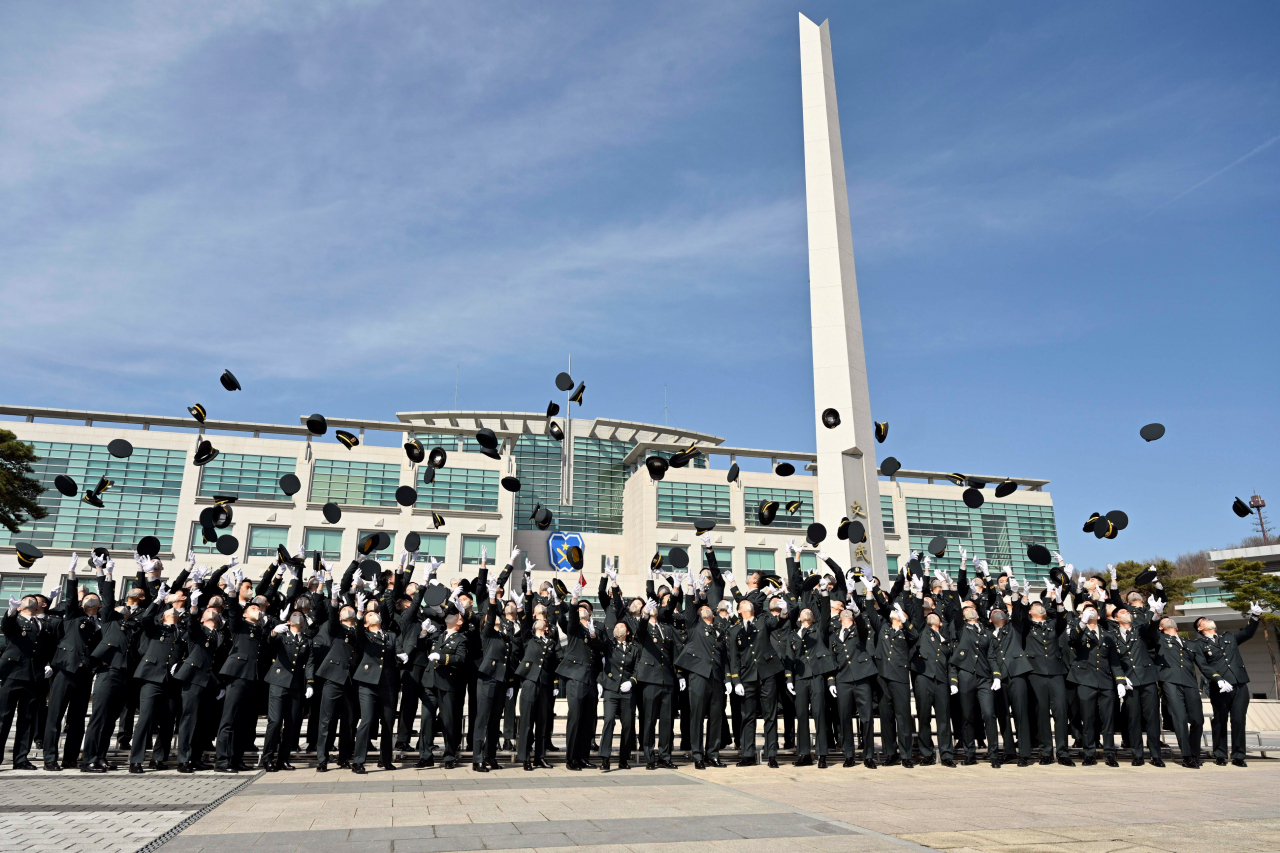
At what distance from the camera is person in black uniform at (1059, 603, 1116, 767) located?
1109cm

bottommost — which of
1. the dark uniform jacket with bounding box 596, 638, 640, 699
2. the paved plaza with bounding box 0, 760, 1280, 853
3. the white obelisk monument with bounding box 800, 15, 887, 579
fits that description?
the paved plaza with bounding box 0, 760, 1280, 853

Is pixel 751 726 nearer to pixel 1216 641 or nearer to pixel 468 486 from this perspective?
pixel 1216 641

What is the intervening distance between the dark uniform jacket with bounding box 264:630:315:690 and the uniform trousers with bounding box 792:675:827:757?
624 centimetres

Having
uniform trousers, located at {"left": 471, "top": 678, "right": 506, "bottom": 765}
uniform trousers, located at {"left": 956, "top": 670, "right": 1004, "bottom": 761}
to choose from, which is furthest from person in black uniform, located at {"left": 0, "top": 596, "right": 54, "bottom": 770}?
uniform trousers, located at {"left": 956, "top": 670, "right": 1004, "bottom": 761}

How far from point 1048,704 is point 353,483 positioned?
5194 cm

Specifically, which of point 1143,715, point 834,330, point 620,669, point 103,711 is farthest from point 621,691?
point 834,330

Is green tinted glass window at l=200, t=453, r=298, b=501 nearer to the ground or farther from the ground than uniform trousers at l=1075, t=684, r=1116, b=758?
farther from the ground

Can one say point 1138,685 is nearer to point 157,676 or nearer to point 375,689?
point 375,689

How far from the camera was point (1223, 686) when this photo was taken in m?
11.1

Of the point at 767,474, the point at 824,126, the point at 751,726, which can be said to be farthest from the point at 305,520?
the point at 751,726

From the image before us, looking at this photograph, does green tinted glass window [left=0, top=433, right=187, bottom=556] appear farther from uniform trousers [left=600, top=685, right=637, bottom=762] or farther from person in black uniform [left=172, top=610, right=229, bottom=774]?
uniform trousers [left=600, top=685, right=637, bottom=762]

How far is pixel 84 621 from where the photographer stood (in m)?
10.5

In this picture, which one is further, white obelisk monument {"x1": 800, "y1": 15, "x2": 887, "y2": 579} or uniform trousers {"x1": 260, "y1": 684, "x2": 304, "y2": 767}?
white obelisk monument {"x1": 800, "y1": 15, "x2": 887, "y2": 579}

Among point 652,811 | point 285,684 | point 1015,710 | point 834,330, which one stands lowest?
point 652,811
